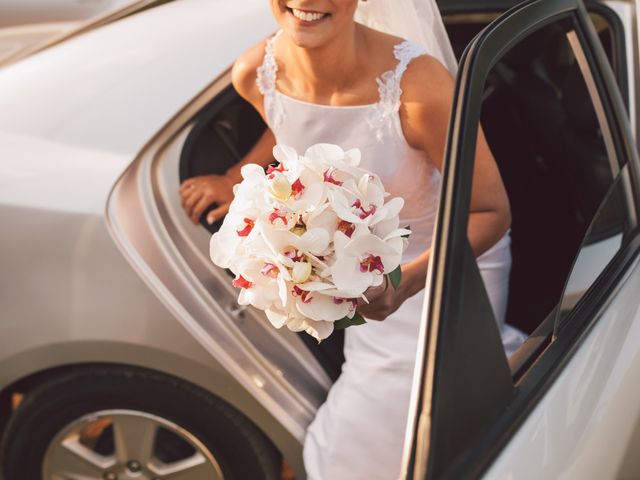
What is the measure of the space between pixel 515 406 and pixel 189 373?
2.91 feet

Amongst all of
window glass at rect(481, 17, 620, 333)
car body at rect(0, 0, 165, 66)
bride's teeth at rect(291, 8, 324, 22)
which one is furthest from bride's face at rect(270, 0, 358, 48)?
car body at rect(0, 0, 165, 66)

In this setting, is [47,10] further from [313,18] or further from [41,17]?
[313,18]

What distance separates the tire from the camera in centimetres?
206

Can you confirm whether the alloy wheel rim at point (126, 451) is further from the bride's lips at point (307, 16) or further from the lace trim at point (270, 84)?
the bride's lips at point (307, 16)

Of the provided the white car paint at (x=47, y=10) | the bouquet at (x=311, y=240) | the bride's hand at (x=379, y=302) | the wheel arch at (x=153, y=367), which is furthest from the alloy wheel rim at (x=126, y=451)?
the white car paint at (x=47, y=10)

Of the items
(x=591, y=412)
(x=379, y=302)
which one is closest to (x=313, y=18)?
(x=379, y=302)

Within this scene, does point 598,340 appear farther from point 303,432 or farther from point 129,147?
point 129,147

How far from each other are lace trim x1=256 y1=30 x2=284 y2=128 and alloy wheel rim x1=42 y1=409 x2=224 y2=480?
2.54 feet

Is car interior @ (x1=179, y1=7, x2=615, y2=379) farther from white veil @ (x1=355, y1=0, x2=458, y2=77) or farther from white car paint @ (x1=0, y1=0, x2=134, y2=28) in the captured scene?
white car paint @ (x1=0, y1=0, x2=134, y2=28)

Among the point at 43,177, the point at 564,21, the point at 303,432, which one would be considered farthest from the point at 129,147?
the point at 564,21

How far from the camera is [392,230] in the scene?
134cm

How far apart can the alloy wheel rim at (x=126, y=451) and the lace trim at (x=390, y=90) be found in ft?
2.82

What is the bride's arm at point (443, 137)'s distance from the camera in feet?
5.90

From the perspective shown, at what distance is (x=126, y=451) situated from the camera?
2121mm
